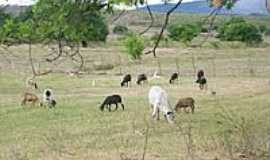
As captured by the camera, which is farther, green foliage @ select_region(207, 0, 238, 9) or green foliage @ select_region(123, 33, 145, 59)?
green foliage @ select_region(123, 33, 145, 59)

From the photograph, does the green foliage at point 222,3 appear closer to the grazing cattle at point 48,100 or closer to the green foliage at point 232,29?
the green foliage at point 232,29

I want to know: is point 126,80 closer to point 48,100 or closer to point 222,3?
point 48,100

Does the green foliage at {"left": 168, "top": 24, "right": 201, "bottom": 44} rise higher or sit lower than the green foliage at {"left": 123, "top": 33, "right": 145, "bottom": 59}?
higher

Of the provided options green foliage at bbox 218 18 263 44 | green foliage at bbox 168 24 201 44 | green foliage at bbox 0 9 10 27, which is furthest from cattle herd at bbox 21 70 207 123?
green foliage at bbox 168 24 201 44

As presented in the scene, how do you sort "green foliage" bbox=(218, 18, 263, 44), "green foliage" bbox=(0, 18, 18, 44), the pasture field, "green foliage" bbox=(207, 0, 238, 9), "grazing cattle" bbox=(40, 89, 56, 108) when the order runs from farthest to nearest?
"grazing cattle" bbox=(40, 89, 56, 108)
"green foliage" bbox=(218, 18, 263, 44)
the pasture field
"green foliage" bbox=(0, 18, 18, 44)
"green foliage" bbox=(207, 0, 238, 9)

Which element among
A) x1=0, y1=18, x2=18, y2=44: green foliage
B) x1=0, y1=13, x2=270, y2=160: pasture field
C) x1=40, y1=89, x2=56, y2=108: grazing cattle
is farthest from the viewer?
x1=40, y1=89, x2=56, y2=108: grazing cattle

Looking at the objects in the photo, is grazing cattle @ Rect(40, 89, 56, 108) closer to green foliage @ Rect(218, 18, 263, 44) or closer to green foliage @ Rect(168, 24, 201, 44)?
green foliage @ Rect(218, 18, 263, 44)

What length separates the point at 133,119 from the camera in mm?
23594

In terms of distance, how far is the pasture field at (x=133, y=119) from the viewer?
14.7m

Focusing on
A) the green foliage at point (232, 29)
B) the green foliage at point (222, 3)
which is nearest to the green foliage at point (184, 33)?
the green foliage at point (232, 29)

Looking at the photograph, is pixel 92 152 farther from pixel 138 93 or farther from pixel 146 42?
pixel 138 93

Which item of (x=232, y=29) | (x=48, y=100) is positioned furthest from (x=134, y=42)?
(x=48, y=100)

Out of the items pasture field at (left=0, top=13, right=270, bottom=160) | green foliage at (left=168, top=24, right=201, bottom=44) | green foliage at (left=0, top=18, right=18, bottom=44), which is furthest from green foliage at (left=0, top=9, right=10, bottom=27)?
green foliage at (left=168, top=24, right=201, bottom=44)

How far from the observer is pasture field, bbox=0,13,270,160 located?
48.4 ft
